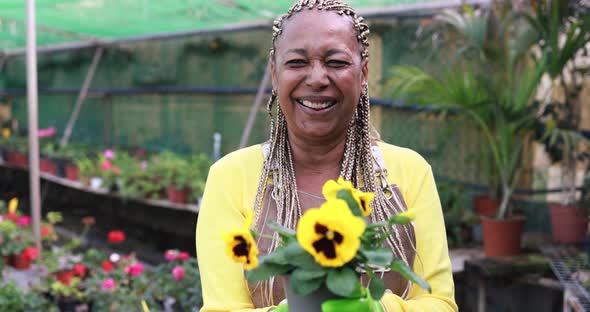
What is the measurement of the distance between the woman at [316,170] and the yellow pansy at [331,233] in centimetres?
39

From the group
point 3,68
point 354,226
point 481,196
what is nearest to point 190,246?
point 481,196

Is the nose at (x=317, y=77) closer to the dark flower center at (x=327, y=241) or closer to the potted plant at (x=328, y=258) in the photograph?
the potted plant at (x=328, y=258)

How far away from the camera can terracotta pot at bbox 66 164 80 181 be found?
774 centimetres

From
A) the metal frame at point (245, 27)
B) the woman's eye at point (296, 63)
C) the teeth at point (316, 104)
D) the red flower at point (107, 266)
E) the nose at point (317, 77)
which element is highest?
the metal frame at point (245, 27)

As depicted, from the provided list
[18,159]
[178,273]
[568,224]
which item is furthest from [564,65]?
[18,159]

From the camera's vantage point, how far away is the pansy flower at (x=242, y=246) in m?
1.08

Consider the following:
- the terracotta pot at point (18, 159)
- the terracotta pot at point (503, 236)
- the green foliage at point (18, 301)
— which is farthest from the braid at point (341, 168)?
the terracotta pot at point (18, 159)

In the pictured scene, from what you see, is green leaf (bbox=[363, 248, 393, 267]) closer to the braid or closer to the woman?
the woman

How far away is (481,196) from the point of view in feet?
17.3

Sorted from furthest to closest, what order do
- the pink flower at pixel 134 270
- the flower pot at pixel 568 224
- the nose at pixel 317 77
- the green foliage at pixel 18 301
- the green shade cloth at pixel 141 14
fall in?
the green shade cloth at pixel 141 14 → the flower pot at pixel 568 224 → the pink flower at pixel 134 270 → the green foliage at pixel 18 301 → the nose at pixel 317 77

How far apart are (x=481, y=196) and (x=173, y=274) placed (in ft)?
9.40

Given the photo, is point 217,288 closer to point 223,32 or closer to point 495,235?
point 495,235

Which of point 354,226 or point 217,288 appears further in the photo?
point 217,288

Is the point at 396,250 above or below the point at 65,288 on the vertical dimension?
above
